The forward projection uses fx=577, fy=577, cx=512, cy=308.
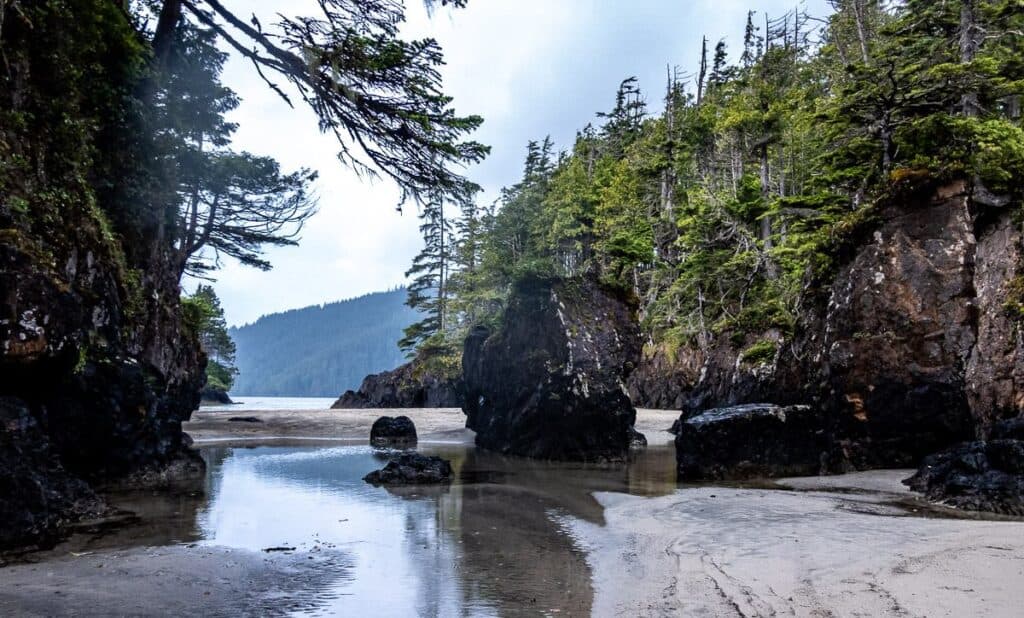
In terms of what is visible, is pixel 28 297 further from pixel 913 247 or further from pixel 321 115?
pixel 913 247

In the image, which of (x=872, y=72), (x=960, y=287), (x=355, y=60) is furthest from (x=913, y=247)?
(x=355, y=60)

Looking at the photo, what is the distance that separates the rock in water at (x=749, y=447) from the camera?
1159cm

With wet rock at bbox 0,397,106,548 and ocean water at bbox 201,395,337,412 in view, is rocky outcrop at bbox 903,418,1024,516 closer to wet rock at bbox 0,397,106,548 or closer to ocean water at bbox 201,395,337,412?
wet rock at bbox 0,397,106,548

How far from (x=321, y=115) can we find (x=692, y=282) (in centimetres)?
2893

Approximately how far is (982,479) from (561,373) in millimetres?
10129

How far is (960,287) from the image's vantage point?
11.0m

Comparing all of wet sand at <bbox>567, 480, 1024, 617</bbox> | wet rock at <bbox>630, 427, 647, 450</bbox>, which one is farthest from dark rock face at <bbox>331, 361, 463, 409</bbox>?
wet sand at <bbox>567, 480, 1024, 617</bbox>

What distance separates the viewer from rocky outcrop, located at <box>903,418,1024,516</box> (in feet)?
23.8

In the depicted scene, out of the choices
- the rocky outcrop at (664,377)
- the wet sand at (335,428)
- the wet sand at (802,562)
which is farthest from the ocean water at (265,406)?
the wet sand at (802,562)

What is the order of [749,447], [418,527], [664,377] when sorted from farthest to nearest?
[664,377] < [749,447] < [418,527]

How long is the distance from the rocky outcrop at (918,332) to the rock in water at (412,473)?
26.5ft

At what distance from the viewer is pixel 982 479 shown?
7.75 m

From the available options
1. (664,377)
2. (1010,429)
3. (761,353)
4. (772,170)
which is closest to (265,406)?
(664,377)

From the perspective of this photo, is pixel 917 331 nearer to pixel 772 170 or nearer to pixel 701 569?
pixel 701 569
